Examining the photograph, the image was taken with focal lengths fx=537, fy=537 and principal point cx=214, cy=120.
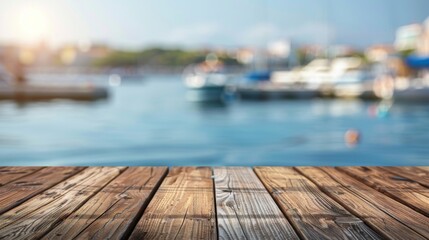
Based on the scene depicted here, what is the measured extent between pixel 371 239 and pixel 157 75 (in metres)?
98.2

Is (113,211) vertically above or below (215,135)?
above

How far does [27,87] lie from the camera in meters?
22.7

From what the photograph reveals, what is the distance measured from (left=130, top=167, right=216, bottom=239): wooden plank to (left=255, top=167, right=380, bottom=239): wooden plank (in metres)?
0.20

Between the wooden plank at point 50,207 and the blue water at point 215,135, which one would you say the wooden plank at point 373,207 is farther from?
the blue water at point 215,135

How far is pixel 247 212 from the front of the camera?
1.38 meters

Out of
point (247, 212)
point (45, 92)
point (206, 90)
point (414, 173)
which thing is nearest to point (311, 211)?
point (247, 212)

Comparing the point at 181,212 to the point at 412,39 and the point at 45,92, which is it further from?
the point at 412,39

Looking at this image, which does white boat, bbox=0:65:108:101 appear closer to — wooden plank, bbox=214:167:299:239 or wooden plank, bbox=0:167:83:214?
wooden plank, bbox=0:167:83:214

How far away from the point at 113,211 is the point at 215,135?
1185 cm

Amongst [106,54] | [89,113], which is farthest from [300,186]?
[106,54]

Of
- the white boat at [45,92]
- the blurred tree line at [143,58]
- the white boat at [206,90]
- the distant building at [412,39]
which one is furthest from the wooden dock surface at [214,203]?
the blurred tree line at [143,58]

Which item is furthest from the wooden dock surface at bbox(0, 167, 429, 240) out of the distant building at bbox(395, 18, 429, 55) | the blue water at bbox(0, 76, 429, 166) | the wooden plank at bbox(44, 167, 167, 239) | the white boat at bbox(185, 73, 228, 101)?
the distant building at bbox(395, 18, 429, 55)

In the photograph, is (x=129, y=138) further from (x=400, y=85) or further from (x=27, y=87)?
(x=400, y=85)

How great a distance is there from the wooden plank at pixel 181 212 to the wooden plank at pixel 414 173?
719mm
